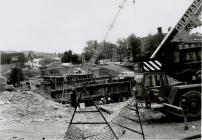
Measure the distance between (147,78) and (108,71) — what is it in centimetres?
3857

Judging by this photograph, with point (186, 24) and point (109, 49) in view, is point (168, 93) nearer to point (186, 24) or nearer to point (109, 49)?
point (186, 24)

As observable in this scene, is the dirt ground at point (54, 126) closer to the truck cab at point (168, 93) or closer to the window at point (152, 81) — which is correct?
the truck cab at point (168, 93)

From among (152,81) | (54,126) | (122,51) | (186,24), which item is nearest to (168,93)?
(152,81)

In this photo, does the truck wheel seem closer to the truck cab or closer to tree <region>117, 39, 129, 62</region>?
the truck cab

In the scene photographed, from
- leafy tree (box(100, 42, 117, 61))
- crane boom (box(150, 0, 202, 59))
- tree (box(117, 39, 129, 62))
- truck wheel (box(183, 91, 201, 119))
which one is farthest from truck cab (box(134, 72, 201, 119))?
leafy tree (box(100, 42, 117, 61))

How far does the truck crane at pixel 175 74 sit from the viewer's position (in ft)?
34.5

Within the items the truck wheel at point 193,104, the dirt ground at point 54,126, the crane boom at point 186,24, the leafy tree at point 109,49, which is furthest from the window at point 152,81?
the leafy tree at point 109,49

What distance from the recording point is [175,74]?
1145cm

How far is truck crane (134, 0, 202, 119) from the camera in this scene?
34.5 ft

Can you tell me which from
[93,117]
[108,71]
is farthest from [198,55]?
[108,71]

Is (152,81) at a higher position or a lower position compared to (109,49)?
lower

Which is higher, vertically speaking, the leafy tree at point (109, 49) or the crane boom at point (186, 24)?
the leafy tree at point (109, 49)

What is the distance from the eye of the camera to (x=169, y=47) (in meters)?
11.3

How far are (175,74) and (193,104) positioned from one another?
138cm
